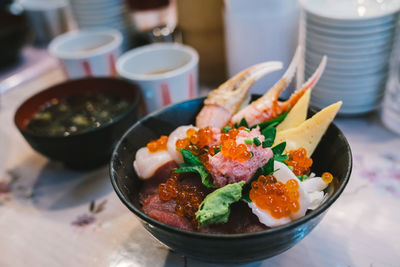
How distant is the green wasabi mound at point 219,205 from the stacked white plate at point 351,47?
0.52m

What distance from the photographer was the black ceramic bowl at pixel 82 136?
2.86ft

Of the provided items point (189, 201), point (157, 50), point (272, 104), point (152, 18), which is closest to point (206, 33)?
point (157, 50)

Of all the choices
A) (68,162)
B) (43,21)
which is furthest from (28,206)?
(43,21)

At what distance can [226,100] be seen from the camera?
80 cm

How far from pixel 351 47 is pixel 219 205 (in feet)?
1.90

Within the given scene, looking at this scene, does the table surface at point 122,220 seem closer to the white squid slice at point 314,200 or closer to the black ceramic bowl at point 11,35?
the white squid slice at point 314,200

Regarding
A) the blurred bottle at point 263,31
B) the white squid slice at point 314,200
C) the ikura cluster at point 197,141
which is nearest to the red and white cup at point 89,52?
the blurred bottle at point 263,31

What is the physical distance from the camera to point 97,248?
76 cm

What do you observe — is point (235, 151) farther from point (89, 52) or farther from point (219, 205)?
point (89, 52)

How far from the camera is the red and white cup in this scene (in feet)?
3.92

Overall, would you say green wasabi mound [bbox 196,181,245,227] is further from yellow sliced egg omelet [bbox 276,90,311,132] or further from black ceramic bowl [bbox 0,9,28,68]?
black ceramic bowl [bbox 0,9,28,68]

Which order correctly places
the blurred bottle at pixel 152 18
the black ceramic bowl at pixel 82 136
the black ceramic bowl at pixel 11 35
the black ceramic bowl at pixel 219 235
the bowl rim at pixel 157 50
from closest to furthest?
the black ceramic bowl at pixel 219 235
the black ceramic bowl at pixel 82 136
the bowl rim at pixel 157 50
the blurred bottle at pixel 152 18
the black ceramic bowl at pixel 11 35

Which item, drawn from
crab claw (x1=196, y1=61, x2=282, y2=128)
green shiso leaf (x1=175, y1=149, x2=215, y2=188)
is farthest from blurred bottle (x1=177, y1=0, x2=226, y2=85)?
green shiso leaf (x1=175, y1=149, x2=215, y2=188)

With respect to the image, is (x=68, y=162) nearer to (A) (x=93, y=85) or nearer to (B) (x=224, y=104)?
(A) (x=93, y=85)
